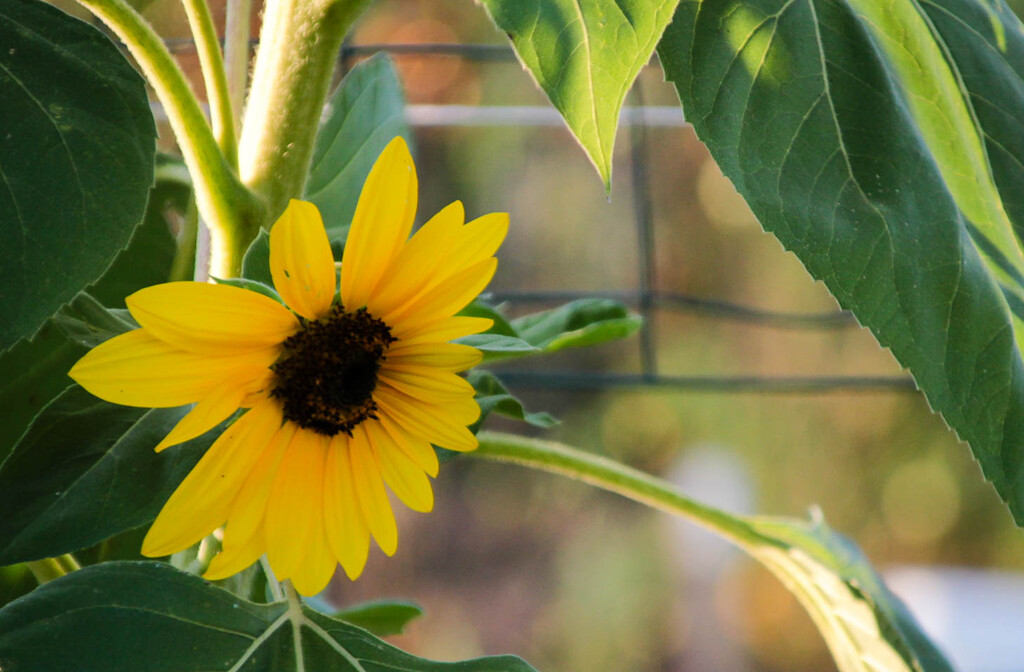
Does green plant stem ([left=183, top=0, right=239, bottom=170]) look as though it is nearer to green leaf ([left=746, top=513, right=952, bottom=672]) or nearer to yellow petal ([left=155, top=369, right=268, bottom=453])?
yellow petal ([left=155, top=369, right=268, bottom=453])

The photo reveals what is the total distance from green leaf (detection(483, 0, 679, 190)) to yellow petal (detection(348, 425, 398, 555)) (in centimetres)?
10

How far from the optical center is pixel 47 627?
0.21 meters

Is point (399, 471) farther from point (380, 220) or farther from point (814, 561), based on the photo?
point (814, 561)

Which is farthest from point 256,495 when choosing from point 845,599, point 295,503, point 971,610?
point 971,610

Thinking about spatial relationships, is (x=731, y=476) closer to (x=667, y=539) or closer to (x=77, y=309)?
(x=667, y=539)

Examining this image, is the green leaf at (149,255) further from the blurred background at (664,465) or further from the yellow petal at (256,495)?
the blurred background at (664,465)

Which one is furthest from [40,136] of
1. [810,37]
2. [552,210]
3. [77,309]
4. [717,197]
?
[717,197]

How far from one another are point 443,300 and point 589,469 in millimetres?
130

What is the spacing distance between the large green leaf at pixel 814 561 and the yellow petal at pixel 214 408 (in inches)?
4.0

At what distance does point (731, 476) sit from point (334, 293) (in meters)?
2.38

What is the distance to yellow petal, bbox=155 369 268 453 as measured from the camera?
8.3 inches

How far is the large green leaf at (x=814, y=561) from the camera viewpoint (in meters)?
0.34

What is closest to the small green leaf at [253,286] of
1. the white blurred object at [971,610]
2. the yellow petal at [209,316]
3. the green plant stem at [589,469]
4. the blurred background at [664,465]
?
the yellow petal at [209,316]

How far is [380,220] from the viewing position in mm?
222
